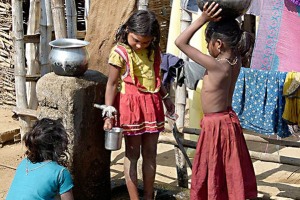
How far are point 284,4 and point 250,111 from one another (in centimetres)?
105

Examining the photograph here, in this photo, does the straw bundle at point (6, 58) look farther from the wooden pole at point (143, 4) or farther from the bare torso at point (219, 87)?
the bare torso at point (219, 87)

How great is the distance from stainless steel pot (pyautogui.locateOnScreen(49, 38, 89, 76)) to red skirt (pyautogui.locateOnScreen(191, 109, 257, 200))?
3.52 ft

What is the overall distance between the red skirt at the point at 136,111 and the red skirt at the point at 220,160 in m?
0.46

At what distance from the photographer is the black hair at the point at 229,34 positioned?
3.81 metres

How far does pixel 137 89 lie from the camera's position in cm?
430

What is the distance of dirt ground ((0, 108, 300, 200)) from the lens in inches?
237

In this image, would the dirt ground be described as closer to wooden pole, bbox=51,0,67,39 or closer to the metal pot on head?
wooden pole, bbox=51,0,67,39

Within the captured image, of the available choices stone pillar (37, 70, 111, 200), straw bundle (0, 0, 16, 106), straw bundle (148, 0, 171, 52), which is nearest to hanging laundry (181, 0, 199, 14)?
stone pillar (37, 70, 111, 200)

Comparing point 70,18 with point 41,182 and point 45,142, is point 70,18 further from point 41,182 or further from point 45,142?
point 41,182

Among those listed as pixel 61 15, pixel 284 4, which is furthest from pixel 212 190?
pixel 61 15

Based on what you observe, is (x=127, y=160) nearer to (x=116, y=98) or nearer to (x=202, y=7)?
(x=116, y=98)

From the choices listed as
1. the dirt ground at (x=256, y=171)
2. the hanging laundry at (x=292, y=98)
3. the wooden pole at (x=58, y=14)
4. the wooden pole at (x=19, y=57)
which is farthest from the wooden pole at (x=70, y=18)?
the hanging laundry at (x=292, y=98)

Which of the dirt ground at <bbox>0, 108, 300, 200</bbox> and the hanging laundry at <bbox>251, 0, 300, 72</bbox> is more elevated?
the hanging laundry at <bbox>251, 0, 300, 72</bbox>

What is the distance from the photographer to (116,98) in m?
4.35
